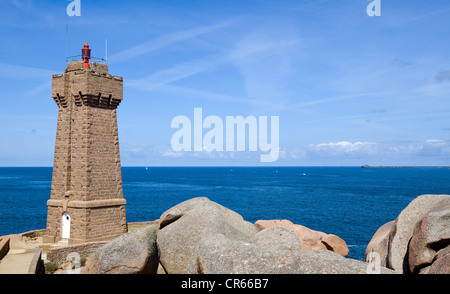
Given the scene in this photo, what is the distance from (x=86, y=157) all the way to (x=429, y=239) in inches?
742

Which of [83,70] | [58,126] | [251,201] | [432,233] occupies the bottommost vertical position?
[251,201]

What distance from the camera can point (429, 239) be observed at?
37.0 ft

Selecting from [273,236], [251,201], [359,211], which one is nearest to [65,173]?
[273,236]

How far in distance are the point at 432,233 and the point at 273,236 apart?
18.5 ft

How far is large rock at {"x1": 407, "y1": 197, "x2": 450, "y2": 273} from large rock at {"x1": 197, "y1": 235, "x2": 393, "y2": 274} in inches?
32.4

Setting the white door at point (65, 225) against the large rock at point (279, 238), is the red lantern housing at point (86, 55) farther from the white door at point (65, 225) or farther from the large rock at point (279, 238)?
the large rock at point (279, 238)

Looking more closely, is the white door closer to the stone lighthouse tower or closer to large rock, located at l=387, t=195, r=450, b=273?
the stone lighthouse tower

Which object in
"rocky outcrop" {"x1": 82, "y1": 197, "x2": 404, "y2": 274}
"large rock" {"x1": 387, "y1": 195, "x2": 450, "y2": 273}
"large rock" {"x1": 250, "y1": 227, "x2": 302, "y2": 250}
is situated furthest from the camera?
"large rock" {"x1": 250, "y1": 227, "x2": 302, "y2": 250}

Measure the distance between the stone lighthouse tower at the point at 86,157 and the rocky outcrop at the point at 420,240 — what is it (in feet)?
52.8

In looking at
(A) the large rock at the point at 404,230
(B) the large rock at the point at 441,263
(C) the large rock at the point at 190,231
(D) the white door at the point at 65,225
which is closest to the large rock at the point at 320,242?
(C) the large rock at the point at 190,231

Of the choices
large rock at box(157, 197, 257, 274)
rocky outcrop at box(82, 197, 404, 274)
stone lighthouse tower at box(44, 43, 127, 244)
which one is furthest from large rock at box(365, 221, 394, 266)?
stone lighthouse tower at box(44, 43, 127, 244)

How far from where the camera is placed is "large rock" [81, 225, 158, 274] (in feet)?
51.1
